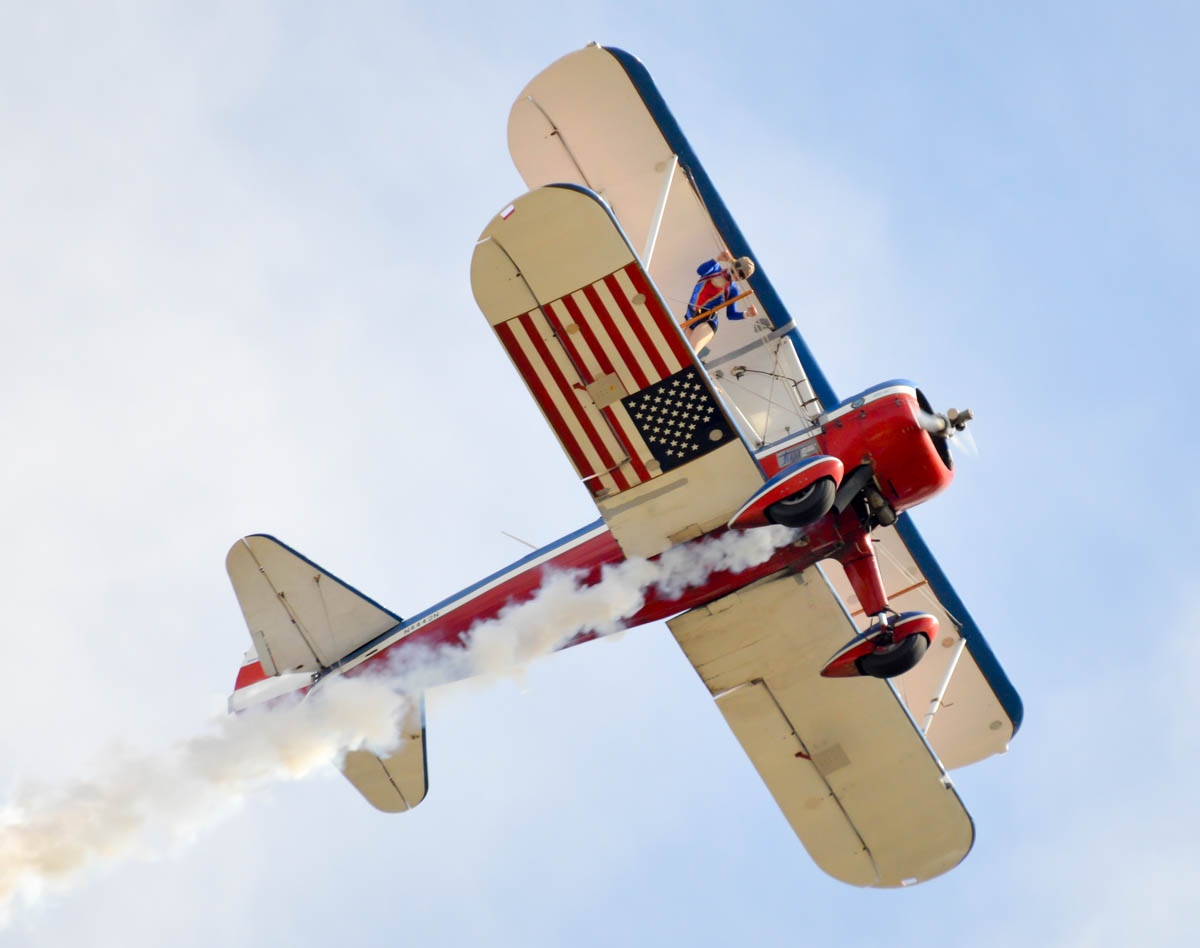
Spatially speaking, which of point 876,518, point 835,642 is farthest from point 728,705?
point 876,518

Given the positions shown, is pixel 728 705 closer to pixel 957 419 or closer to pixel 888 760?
pixel 888 760

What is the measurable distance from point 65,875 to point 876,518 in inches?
299

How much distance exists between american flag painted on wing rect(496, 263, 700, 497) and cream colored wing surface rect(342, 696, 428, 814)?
3.21 meters

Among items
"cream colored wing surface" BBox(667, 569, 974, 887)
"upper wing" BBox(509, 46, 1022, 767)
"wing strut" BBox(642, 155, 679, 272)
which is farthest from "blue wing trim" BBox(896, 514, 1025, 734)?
"wing strut" BBox(642, 155, 679, 272)

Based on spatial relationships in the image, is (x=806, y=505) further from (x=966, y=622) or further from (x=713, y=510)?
(x=966, y=622)

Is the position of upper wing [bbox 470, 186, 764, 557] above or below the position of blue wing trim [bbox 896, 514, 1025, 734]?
above

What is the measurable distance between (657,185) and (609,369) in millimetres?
3115

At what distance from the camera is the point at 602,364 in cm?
1064

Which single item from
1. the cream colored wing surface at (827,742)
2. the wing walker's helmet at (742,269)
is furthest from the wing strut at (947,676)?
the wing walker's helmet at (742,269)

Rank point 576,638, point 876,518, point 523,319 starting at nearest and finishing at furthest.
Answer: point 523,319 → point 876,518 → point 576,638

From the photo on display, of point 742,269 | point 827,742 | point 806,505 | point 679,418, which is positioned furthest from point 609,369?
point 827,742

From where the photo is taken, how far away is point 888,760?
12727mm

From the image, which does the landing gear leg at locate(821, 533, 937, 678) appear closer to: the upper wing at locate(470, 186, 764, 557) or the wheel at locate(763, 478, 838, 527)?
the wheel at locate(763, 478, 838, 527)

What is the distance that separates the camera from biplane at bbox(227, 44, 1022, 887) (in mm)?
10516
